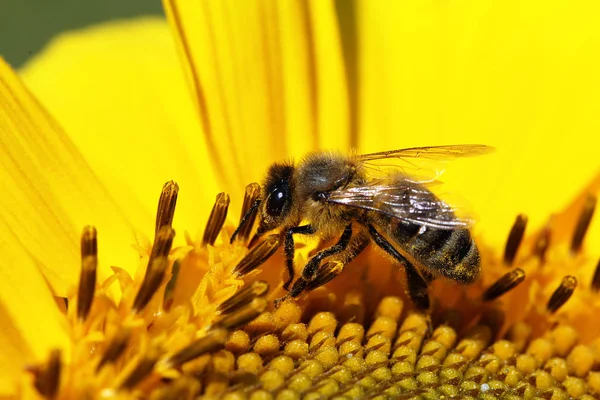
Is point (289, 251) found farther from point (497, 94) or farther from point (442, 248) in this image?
point (497, 94)

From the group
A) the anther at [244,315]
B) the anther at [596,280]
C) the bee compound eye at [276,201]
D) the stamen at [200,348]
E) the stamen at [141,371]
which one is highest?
the bee compound eye at [276,201]

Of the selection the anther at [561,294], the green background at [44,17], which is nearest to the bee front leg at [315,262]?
the anther at [561,294]

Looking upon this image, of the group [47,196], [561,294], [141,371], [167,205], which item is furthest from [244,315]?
A: [561,294]

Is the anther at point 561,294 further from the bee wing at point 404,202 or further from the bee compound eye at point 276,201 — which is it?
the bee compound eye at point 276,201

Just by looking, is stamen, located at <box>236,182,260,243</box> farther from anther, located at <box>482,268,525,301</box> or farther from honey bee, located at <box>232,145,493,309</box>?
anther, located at <box>482,268,525,301</box>

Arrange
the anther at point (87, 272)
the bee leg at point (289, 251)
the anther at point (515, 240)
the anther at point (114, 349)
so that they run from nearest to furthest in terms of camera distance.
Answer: the anther at point (114, 349)
the anther at point (87, 272)
the bee leg at point (289, 251)
the anther at point (515, 240)

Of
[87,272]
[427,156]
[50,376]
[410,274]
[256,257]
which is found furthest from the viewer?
[427,156]

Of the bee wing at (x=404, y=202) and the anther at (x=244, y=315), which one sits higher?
the bee wing at (x=404, y=202)
